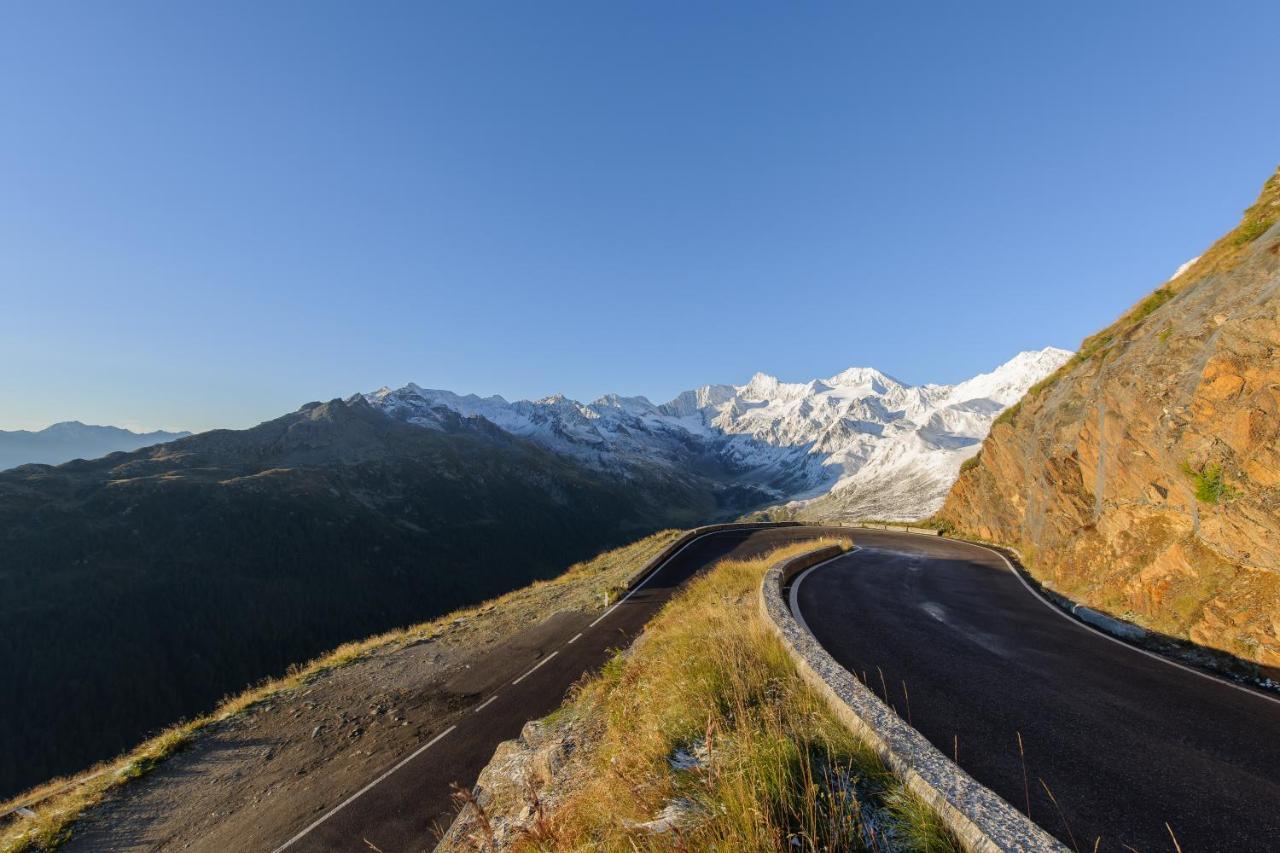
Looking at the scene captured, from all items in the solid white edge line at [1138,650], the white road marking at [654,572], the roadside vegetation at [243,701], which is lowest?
the roadside vegetation at [243,701]

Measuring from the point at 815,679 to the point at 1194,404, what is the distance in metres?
11.3

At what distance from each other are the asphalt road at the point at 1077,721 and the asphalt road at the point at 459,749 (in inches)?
257

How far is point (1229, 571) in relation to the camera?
915 cm

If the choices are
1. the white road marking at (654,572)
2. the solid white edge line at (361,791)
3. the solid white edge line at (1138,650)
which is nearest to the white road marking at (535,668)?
the solid white edge line at (361,791)

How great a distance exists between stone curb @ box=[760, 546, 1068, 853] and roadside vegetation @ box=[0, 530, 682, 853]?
537 inches

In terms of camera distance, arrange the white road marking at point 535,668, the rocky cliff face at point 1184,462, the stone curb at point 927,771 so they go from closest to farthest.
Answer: the stone curb at point 927,771 → the rocky cliff face at point 1184,462 → the white road marking at point 535,668

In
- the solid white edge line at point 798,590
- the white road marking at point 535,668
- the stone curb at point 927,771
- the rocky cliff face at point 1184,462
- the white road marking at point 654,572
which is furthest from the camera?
the white road marking at point 654,572

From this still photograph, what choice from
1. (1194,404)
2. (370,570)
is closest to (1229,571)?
(1194,404)

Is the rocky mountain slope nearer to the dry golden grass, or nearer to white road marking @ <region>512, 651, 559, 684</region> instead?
white road marking @ <region>512, 651, 559, 684</region>

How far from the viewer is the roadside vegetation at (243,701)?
30.9ft

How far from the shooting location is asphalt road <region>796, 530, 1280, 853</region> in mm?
3984

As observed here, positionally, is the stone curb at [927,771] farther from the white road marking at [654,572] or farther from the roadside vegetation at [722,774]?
the white road marking at [654,572]

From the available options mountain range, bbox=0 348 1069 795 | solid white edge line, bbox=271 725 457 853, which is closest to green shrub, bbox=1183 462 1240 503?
solid white edge line, bbox=271 725 457 853

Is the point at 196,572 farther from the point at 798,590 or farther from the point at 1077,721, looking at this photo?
the point at 1077,721
